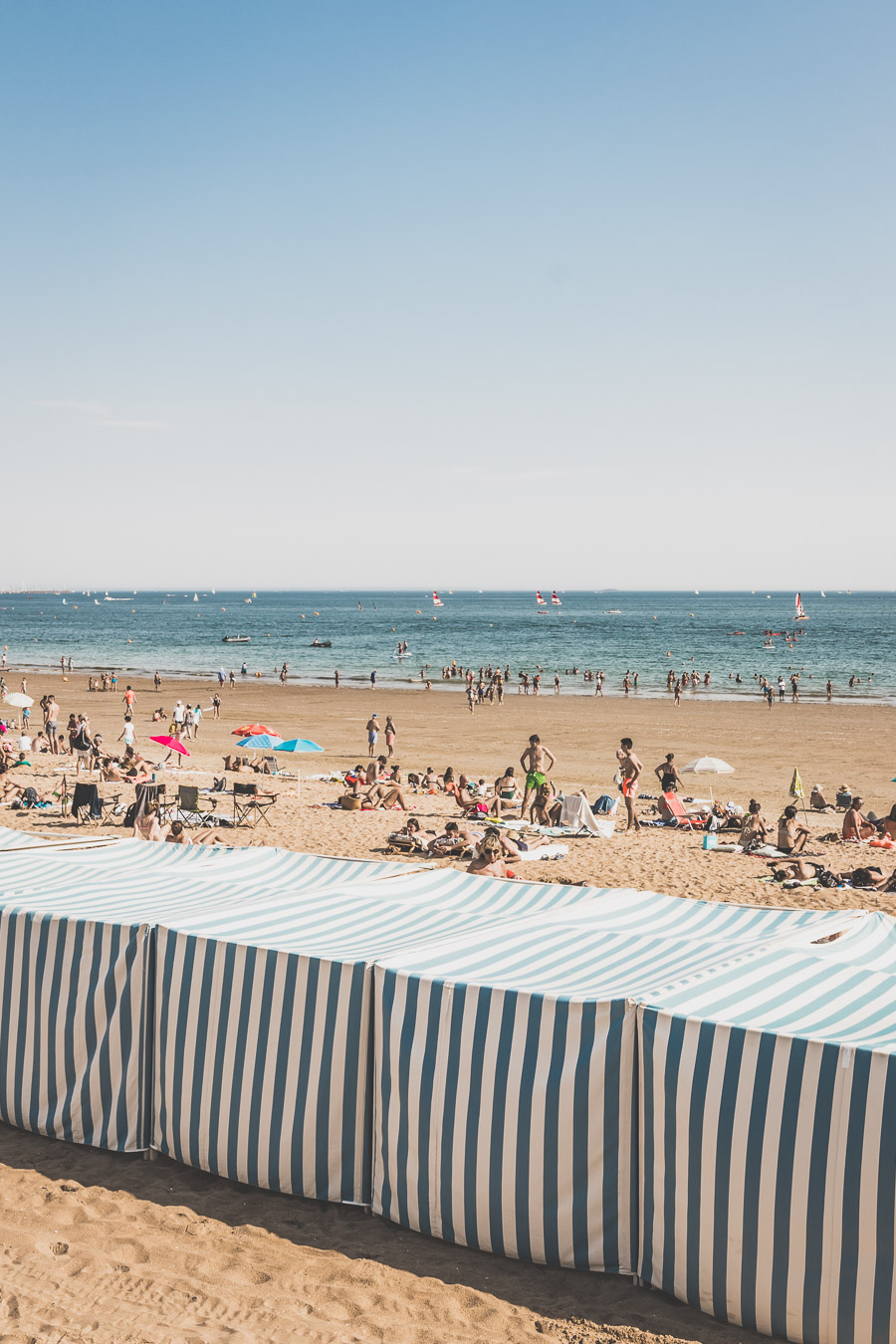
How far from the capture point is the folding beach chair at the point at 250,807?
17828 mm

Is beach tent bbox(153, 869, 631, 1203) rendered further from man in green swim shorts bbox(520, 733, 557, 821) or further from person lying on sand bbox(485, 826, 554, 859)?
man in green swim shorts bbox(520, 733, 557, 821)

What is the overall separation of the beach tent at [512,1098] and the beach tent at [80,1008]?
1.72 m

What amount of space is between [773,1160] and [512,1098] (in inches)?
51.3

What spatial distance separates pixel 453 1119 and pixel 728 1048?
1559 millimetres

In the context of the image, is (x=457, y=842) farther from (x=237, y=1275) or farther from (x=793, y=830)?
(x=237, y=1275)

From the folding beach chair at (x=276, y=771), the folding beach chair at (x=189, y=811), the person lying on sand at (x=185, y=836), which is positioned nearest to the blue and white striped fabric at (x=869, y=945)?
the person lying on sand at (x=185, y=836)

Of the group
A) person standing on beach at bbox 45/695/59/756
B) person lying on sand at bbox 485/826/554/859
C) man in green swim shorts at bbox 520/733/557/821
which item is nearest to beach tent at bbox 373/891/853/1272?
person lying on sand at bbox 485/826/554/859

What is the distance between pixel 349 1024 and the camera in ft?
19.0

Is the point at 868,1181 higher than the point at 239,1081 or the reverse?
higher

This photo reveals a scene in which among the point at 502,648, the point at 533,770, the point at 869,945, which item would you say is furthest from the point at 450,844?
the point at 502,648

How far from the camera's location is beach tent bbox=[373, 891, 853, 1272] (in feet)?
16.9

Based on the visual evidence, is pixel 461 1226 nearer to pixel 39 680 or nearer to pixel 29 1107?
pixel 29 1107

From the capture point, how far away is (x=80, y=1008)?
21.5ft

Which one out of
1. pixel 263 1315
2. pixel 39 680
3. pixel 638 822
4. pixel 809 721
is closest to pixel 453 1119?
pixel 263 1315
